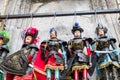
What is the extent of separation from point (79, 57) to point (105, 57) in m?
0.34

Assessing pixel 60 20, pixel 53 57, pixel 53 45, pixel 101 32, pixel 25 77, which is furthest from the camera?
Result: pixel 60 20

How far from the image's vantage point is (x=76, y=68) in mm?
4543

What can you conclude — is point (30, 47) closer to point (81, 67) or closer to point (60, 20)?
point (81, 67)

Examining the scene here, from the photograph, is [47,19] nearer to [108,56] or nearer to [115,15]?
[115,15]

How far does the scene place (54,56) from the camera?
4.63m

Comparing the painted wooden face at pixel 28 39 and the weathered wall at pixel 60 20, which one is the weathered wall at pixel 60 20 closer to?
the weathered wall at pixel 60 20

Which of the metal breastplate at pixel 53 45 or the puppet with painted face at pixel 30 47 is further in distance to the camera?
the metal breastplate at pixel 53 45

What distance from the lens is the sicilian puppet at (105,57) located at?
4539 mm

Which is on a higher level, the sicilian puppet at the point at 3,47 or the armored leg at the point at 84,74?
the sicilian puppet at the point at 3,47

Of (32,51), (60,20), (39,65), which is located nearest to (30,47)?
(32,51)

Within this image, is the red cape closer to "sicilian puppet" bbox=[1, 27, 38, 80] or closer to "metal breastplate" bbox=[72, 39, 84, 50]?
"sicilian puppet" bbox=[1, 27, 38, 80]

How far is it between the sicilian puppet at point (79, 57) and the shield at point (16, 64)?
60 cm

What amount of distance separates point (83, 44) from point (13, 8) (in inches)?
88.1

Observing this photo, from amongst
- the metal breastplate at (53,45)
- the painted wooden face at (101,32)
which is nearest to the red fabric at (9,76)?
the metal breastplate at (53,45)
